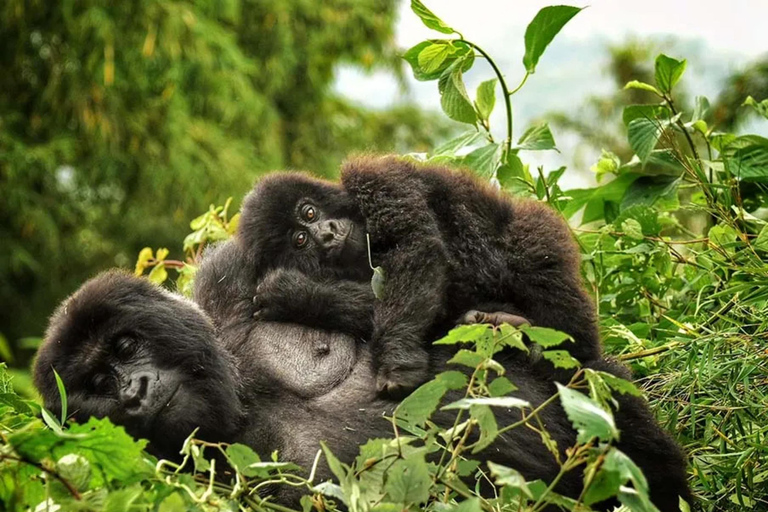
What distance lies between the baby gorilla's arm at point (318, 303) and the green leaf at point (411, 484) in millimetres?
920

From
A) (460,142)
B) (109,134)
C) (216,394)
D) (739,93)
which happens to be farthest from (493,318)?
(109,134)

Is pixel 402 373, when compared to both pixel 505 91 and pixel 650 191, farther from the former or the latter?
pixel 650 191

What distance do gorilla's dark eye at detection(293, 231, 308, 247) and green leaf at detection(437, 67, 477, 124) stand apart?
0.51 metres

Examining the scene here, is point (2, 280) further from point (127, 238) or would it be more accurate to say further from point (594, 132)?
point (594, 132)

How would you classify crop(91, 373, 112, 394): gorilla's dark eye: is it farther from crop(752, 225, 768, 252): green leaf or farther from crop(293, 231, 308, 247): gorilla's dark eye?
crop(752, 225, 768, 252): green leaf

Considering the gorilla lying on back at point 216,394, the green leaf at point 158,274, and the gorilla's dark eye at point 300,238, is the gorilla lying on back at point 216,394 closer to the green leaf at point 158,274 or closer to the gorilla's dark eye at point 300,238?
the gorilla's dark eye at point 300,238

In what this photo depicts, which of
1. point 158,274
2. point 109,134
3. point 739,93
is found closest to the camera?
point 158,274

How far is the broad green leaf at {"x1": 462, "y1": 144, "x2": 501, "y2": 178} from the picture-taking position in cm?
268

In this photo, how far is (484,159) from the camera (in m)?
2.71

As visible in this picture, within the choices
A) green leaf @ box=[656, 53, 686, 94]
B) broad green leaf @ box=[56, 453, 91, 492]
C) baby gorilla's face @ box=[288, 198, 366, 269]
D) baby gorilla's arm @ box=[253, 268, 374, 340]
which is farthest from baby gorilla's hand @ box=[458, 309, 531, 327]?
broad green leaf @ box=[56, 453, 91, 492]

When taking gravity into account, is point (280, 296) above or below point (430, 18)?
below

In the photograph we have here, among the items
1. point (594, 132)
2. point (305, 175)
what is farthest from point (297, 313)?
point (594, 132)

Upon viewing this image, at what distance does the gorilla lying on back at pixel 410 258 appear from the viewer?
2.23m

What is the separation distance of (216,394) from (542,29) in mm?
1229
